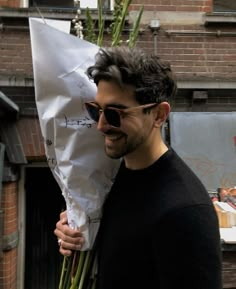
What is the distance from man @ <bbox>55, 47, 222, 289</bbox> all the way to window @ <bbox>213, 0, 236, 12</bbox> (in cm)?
388

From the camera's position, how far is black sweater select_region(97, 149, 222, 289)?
1.08 meters

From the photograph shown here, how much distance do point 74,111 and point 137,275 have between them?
0.58 meters

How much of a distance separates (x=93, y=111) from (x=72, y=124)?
99 millimetres

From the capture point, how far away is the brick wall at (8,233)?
168 inches

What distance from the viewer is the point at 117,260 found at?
1217 millimetres

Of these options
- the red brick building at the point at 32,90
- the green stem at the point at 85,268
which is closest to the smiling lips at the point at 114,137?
the green stem at the point at 85,268

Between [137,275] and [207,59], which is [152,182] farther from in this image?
[207,59]

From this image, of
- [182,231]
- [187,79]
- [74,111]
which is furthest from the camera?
[187,79]

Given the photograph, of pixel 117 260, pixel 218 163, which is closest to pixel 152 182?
pixel 117 260

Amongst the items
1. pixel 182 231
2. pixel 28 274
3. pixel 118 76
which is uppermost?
pixel 118 76

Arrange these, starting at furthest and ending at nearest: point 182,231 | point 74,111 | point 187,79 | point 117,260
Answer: point 187,79, point 74,111, point 117,260, point 182,231

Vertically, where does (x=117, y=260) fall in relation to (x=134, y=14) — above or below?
below

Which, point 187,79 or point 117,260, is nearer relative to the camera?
point 117,260

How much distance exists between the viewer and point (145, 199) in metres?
1.23
